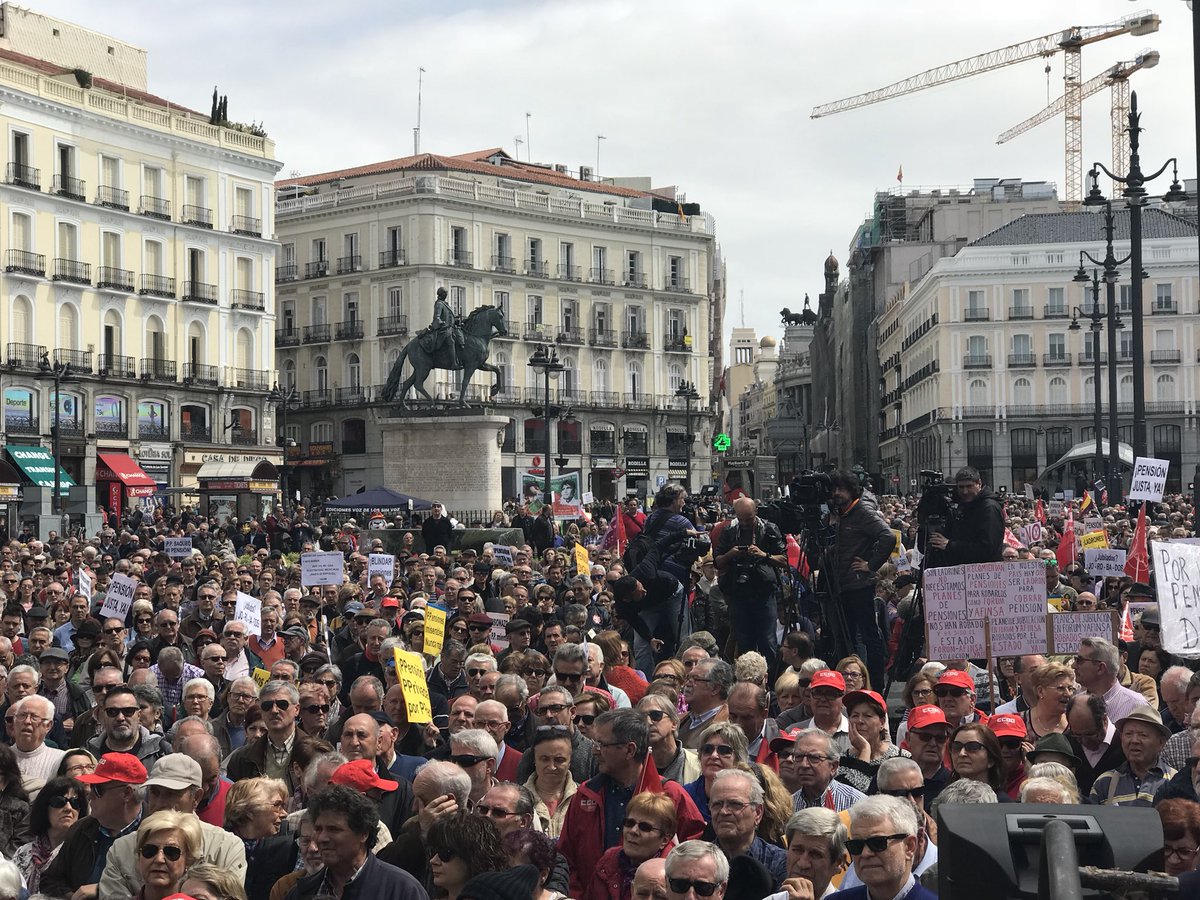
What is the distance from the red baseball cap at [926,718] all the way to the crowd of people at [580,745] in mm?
19

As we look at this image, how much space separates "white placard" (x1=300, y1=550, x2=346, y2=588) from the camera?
17953 millimetres

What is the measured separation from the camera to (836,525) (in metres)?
13.2

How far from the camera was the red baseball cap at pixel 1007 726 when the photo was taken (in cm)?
789

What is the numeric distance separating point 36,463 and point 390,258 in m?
24.7

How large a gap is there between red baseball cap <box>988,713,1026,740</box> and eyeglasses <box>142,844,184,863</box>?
11.9 feet

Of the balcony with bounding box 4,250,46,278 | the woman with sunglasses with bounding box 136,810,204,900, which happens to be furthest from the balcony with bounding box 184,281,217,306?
the woman with sunglasses with bounding box 136,810,204,900

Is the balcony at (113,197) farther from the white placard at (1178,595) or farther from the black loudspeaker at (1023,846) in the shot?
the black loudspeaker at (1023,846)

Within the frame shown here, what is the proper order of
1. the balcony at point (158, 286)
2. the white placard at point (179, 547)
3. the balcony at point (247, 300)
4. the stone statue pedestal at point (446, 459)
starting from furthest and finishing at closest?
the balcony at point (247, 300)
the balcony at point (158, 286)
the stone statue pedestal at point (446, 459)
the white placard at point (179, 547)

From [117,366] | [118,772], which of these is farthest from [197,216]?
[118,772]

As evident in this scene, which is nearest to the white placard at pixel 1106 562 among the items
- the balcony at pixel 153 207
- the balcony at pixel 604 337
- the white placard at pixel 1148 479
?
the white placard at pixel 1148 479

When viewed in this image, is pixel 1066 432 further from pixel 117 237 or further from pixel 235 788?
pixel 235 788

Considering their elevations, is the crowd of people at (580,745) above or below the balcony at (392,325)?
below

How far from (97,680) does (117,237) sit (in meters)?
55.6

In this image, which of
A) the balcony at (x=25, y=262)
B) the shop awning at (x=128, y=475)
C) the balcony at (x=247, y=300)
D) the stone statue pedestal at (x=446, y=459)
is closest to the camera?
the stone statue pedestal at (x=446, y=459)
